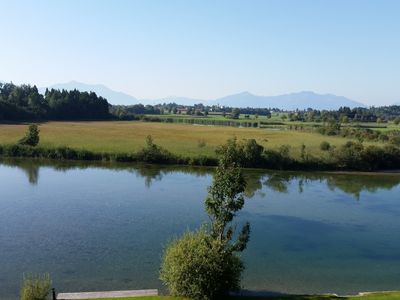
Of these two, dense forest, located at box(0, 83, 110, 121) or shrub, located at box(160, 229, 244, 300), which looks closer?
shrub, located at box(160, 229, 244, 300)

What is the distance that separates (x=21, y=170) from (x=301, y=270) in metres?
46.6

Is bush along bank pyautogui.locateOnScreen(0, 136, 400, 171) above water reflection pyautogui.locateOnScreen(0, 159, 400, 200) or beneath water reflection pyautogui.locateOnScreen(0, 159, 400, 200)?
above

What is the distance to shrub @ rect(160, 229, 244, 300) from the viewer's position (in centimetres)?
1981

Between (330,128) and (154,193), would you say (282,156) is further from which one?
(330,128)

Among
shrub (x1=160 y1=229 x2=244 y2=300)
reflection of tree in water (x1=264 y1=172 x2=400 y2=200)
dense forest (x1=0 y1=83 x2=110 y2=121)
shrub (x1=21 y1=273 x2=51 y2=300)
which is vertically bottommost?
reflection of tree in water (x1=264 y1=172 x2=400 y2=200)

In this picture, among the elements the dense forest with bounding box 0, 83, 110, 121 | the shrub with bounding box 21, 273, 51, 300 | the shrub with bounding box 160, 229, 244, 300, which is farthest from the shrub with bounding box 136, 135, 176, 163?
the dense forest with bounding box 0, 83, 110, 121

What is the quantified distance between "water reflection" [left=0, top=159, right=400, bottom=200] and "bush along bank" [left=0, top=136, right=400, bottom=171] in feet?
7.94

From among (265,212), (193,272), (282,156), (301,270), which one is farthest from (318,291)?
(282,156)

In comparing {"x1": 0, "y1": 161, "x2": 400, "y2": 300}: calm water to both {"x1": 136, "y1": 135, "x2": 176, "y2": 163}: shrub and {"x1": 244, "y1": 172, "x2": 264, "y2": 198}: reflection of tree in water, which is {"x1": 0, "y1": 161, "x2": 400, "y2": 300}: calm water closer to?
{"x1": 244, "y1": 172, "x2": 264, "y2": 198}: reflection of tree in water

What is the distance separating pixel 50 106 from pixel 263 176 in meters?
100.0

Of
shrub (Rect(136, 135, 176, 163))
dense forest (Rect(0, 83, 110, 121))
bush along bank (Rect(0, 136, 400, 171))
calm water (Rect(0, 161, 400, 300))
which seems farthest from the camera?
dense forest (Rect(0, 83, 110, 121))

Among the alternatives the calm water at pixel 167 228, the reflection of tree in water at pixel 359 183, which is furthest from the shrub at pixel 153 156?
the reflection of tree in water at pixel 359 183

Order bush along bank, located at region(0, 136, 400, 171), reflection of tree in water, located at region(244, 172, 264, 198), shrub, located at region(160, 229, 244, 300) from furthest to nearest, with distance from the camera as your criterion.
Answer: bush along bank, located at region(0, 136, 400, 171) < reflection of tree in water, located at region(244, 172, 264, 198) < shrub, located at region(160, 229, 244, 300)

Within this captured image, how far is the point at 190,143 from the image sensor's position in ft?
287
